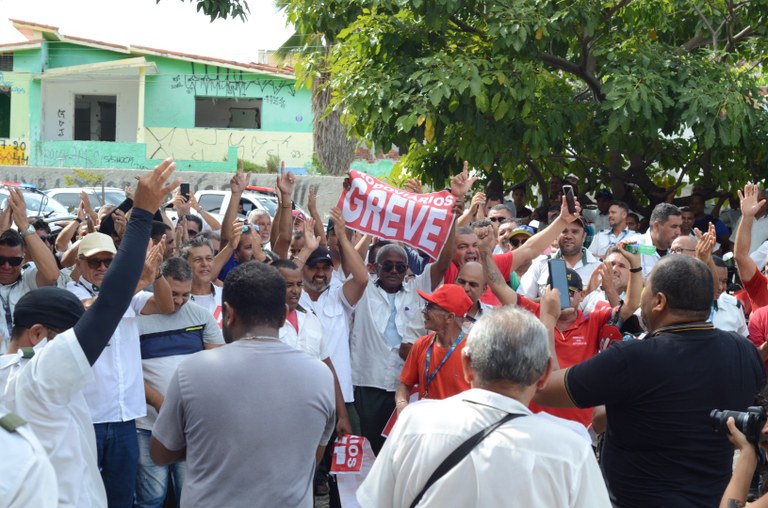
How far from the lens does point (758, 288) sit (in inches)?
282

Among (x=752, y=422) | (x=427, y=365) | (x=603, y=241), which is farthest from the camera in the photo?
(x=603, y=241)

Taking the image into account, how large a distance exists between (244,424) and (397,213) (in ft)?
13.6

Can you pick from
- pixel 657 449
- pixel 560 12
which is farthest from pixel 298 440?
pixel 560 12

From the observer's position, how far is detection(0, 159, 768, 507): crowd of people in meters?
2.81

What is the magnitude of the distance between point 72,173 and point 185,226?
61.9ft

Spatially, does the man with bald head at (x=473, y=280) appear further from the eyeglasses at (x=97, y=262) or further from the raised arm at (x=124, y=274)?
the raised arm at (x=124, y=274)

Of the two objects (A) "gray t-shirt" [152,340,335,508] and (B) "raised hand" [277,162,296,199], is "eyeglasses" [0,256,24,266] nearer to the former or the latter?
(B) "raised hand" [277,162,296,199]

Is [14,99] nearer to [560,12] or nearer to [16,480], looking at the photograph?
[560,12]

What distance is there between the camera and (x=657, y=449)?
152 inches

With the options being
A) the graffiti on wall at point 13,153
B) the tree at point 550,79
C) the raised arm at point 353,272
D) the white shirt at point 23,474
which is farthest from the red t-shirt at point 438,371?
the graffiti on wall at point 13,153

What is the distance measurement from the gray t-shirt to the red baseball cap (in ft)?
5.99

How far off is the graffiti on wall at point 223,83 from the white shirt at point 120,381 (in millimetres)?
28197

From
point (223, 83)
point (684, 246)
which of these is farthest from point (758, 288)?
point (223, 83)

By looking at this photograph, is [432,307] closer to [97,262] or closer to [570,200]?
[97,262]
